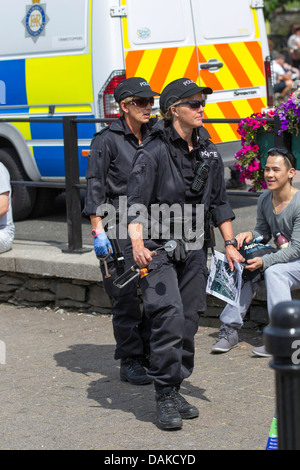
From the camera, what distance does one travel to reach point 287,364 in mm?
2752

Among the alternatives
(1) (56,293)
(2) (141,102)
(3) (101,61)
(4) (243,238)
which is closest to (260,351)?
(4) (243,238)

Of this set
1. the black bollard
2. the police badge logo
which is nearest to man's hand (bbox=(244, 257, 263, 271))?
the black bollard

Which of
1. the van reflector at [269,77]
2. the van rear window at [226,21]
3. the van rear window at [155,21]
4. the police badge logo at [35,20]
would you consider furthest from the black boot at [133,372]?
the van reflector at [269,77]

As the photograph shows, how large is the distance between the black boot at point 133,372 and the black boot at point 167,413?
2.11 ft

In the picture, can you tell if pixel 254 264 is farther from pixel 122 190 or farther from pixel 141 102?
pixel 141 102

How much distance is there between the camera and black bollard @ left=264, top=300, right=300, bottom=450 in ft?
9.01

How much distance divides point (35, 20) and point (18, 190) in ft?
5.76

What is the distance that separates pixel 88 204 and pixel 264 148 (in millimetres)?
1654

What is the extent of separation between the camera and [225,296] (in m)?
5.46

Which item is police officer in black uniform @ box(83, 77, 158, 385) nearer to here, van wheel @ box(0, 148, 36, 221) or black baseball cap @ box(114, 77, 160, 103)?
black baseball cap @ box(114, 77, 160, 103)

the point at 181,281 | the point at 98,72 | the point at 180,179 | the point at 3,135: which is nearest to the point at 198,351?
the point at 181,281

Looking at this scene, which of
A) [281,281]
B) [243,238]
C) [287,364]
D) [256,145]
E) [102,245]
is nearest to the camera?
[287,364]

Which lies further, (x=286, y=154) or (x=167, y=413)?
(x=286, y=154)

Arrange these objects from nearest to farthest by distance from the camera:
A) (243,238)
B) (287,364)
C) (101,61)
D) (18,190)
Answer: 1. (287,364)
2. (243,238)
3. (101,61)
4. (18,190)
